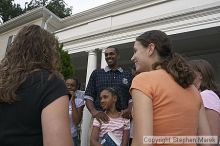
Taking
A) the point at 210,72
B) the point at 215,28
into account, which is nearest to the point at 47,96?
the point at 210,72

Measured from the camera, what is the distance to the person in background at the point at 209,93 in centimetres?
298

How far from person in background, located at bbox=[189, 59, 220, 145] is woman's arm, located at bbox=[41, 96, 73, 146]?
140 cm

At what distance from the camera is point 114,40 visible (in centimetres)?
1204

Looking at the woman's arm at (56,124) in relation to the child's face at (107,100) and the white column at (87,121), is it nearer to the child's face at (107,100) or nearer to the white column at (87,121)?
the child's face at (107,100)

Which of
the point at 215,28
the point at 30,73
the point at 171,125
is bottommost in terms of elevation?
the point at 171,125

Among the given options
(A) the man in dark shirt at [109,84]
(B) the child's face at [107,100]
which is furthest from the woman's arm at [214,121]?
(A) the man in dark shirt at [109,84]

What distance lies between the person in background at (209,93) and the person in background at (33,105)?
1438 millimetres

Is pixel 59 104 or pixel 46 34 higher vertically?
pixel 46 34

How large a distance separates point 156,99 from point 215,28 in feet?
→ 27.0

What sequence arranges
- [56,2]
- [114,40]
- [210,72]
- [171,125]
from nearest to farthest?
1. [171,125]
2. [210,72]
3. [114,40]
4. [56,2]

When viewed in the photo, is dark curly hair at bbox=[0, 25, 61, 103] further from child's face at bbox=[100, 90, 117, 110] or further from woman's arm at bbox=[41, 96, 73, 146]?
child's face at bbox=[100, 90, 117, 110]

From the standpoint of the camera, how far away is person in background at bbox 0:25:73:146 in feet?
6.51

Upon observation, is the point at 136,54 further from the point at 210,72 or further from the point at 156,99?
the point at 210,72

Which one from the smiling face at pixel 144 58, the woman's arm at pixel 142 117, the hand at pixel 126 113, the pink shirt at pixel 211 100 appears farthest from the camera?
the hand at pixel 126 113
